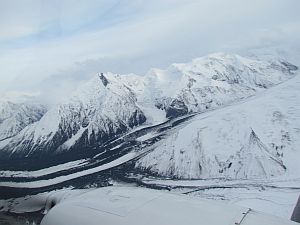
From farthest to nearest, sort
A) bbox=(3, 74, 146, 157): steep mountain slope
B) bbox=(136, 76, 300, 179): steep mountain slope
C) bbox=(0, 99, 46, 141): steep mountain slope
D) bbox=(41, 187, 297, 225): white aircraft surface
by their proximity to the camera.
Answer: bbox=(0, 99, 46, 141): steep mountain slope, bbox=(3, 74, 146, 157): steep mountain slope, bbox=(136, 76, 300, 179): steep mountain slope, bbox=(41, 187, 297, 225): white aircraft surface

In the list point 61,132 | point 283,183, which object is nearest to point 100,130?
point 61,132

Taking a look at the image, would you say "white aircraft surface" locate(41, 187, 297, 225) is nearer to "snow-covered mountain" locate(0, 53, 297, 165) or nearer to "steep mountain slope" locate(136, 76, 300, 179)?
"steep mountain slope" locate(136, 76, 300, 179)

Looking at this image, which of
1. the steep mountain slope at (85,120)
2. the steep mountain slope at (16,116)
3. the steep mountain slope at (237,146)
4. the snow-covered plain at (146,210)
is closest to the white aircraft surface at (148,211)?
the snow-covered plain at (146,210)

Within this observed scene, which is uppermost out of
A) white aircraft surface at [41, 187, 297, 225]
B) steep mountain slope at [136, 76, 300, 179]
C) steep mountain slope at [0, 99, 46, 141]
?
steep mountain slope at [0, 99, 46, 141]

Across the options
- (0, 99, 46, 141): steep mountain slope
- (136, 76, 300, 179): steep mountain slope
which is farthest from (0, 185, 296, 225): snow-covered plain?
(0, 99, 46, 141): steep mountain slope

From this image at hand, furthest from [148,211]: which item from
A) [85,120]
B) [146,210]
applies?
[85,120]

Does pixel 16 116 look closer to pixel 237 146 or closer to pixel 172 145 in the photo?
pixel 172 145

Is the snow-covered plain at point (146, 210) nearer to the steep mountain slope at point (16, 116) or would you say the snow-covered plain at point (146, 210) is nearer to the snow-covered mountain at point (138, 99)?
the snow-covered mountain at point (138, 99)
